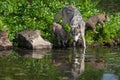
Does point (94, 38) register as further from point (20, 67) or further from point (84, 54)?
point (20, 67)

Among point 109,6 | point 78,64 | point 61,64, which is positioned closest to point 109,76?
point 78,64

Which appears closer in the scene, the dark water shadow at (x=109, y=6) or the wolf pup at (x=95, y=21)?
the wolf pup at (x=95, y=21)

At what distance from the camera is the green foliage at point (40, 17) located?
745 inches

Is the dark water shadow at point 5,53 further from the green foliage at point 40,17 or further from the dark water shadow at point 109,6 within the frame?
the dark water shadow at point 109,6

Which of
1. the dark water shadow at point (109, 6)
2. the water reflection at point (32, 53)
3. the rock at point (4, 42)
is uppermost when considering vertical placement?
the dark water shadow at point (109, 6)

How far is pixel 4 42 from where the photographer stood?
17.5 meters

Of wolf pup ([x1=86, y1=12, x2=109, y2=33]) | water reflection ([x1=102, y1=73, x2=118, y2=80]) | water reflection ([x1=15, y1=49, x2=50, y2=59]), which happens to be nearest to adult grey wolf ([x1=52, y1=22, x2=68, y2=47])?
water reflection ([x1=15, y1=49, x2=50, y2=59])

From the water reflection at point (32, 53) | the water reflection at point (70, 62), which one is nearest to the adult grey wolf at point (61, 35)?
the water reflection at point (70, 62)

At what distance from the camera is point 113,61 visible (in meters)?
16.1

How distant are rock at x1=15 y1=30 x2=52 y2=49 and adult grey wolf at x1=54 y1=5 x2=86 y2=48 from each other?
101cm

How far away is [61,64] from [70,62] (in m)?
0.41

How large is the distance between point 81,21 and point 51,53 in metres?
1.97

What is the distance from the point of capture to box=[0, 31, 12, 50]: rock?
1738 cm

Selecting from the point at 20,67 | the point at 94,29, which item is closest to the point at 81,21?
the point at 94,29
